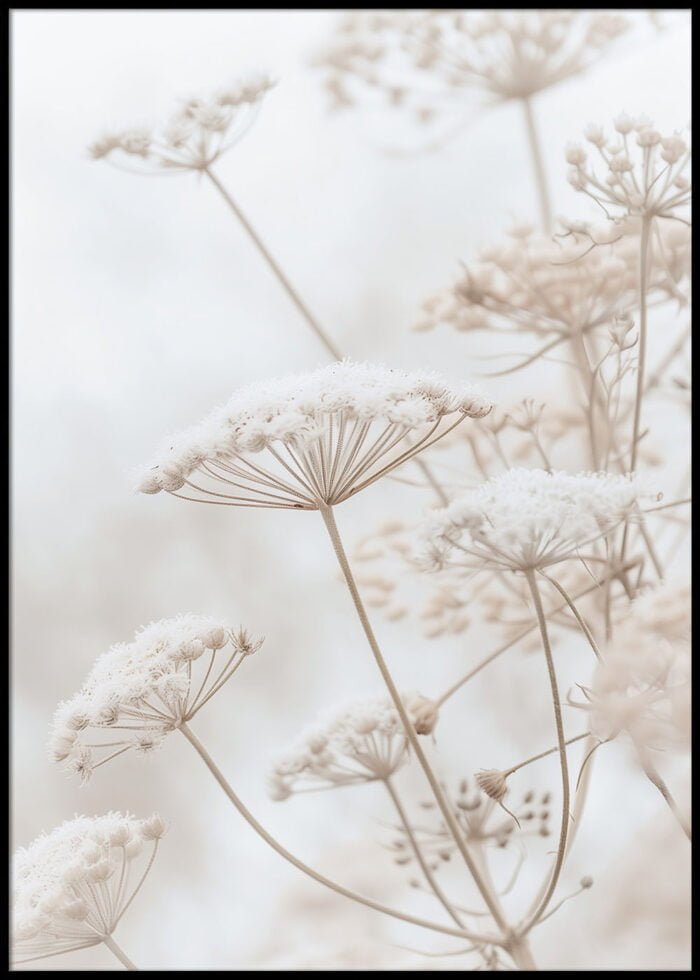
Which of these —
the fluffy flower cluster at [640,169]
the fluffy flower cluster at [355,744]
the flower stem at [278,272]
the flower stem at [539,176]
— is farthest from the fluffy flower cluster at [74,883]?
the flower stem at [539,176]

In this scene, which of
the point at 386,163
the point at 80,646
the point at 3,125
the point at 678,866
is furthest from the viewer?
the point at 386,163

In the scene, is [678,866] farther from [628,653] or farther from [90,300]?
[90,300]

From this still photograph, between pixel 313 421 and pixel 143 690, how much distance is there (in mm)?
204

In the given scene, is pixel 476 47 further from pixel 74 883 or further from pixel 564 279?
pixel 74 883

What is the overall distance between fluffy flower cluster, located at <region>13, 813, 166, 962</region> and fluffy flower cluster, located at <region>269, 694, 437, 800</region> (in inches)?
7.0

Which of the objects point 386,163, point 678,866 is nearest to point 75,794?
point 678,866

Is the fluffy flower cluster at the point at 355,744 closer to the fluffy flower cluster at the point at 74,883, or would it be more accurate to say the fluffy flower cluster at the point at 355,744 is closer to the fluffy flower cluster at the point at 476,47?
the fluffy flower cluster at the point at 74,883

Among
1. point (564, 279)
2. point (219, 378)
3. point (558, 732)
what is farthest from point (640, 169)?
point (219, 378)

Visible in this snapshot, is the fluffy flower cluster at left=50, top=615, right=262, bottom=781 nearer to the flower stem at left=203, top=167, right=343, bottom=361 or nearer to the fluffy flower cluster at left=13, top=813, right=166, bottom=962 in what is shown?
the fluffy flower cluster at left=13, top=813, right=166, bottom=962

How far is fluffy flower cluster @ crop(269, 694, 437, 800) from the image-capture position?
87cm

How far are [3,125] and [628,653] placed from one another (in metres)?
0.98

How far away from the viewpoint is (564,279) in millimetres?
942

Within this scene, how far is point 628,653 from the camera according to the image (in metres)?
0.59

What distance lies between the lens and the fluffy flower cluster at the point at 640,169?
814 mm
